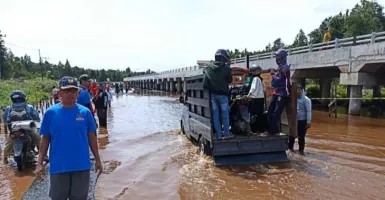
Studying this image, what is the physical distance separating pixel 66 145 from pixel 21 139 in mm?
4231

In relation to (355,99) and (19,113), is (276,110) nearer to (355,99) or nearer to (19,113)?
(19,113)

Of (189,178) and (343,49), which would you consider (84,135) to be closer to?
(189,178)

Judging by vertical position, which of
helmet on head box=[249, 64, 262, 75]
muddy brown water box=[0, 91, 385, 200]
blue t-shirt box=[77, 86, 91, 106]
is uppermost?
helmet on head box=[249, 64, 262, 75]

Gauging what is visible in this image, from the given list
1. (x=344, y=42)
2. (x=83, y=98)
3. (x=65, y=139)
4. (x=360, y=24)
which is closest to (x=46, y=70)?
(x=360, y=24)

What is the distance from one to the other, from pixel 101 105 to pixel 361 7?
8571cm

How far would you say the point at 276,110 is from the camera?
24.1 ft

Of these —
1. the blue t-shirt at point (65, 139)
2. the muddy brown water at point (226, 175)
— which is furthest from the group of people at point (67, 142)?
the muddy brown water at point (226, 175)

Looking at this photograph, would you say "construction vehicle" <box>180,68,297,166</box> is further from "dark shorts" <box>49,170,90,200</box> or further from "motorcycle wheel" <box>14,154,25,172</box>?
"motorcycle wheel" <box>14,154,25,172</box>

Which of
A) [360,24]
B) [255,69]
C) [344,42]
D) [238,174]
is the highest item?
[360,24]

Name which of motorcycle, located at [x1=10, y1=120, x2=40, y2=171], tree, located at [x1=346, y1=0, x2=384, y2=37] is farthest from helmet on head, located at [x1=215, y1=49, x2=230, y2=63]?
tree, located at [x1=346, y1=0, x2=384, y2=37]

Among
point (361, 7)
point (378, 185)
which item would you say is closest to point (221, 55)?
point (378, 185)

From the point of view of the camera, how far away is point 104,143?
420 inches

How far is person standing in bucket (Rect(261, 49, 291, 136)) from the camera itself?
23.7 ft

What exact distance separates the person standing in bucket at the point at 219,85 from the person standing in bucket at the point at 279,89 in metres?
0.99
